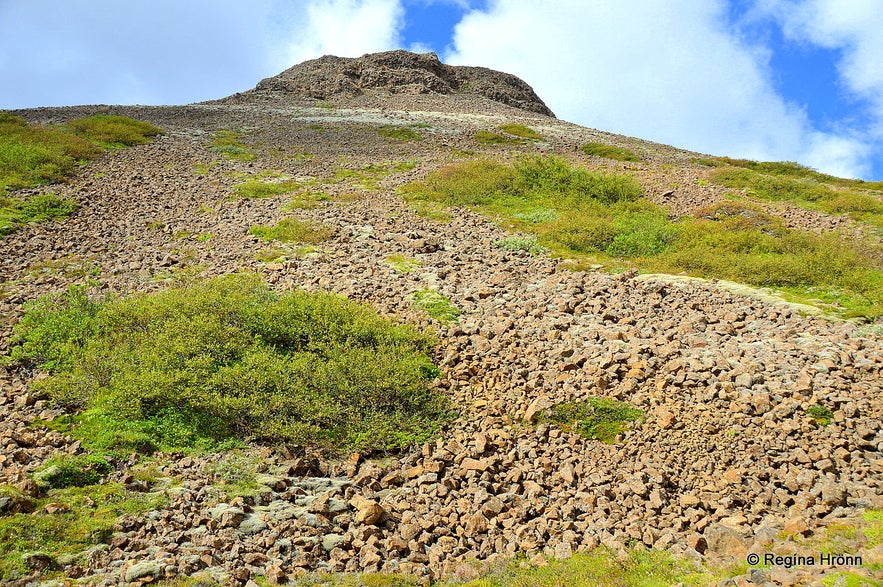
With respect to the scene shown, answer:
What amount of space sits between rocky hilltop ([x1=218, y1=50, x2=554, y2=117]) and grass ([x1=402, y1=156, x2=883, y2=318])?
126 ft

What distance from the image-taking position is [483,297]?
14.4m

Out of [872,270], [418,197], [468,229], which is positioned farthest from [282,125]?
[872,270]

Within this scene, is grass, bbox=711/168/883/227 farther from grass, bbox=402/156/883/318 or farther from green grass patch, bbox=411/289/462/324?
green grass patch, bbox=411/289/462/324

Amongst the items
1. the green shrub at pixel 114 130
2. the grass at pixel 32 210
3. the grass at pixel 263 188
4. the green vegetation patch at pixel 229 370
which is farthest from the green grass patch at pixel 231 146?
the green vegetation patch at pixel 229 370

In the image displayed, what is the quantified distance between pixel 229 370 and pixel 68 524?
392 cm

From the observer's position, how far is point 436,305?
13820 mm

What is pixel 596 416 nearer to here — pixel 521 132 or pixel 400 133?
pixel 400 133

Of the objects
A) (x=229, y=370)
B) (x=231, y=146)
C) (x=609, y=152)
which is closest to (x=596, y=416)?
(x=229, y=370)

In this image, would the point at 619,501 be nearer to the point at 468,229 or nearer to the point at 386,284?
the point at 386,284

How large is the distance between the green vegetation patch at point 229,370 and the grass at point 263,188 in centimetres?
1098

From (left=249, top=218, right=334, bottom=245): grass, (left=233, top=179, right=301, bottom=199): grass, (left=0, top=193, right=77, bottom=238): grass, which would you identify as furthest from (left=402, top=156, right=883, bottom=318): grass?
(left=0, top=193, right=77, bottom=238): grass

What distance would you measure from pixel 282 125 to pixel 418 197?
22.1 meters

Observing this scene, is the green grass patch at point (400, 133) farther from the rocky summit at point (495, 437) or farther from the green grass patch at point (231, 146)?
the rocky summit at point (495, 437)

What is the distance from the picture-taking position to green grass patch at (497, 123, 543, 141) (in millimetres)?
39812
